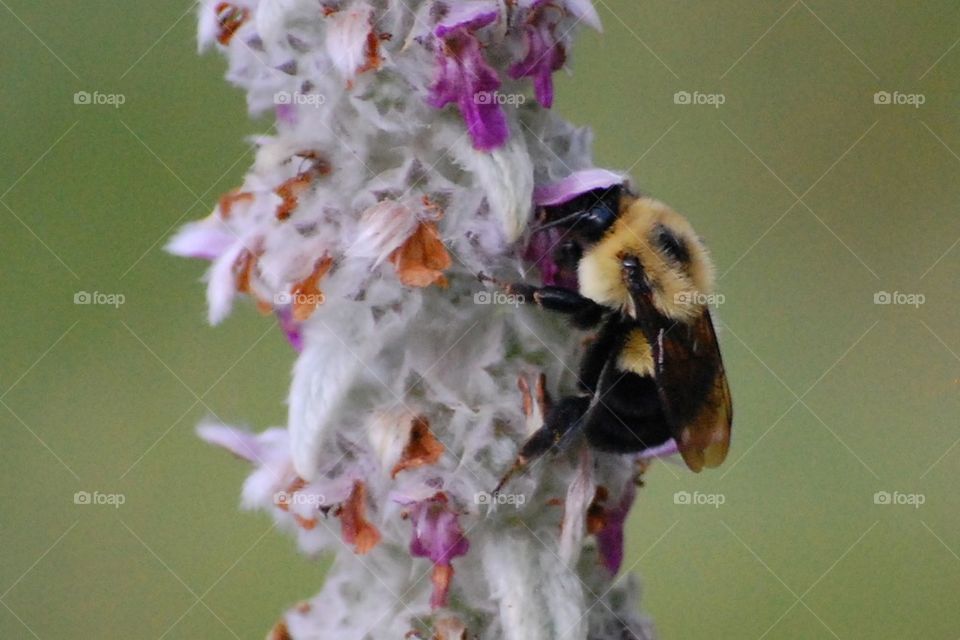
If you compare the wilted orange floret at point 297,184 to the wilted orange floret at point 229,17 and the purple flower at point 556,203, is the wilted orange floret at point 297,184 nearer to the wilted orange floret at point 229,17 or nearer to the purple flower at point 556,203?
the wilted orange floret at point 229,17

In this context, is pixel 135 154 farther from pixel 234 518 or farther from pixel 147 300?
pixel 234 518

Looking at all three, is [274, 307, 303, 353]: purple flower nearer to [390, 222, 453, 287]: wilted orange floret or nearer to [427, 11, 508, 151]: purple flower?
[390, 222, 453, 287]: wilted orange floret

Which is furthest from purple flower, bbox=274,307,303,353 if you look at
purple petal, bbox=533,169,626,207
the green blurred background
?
the green blurred background

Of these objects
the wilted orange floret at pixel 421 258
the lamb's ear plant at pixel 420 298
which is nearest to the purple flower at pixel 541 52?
the lamb's ear plant at pixel 420 298

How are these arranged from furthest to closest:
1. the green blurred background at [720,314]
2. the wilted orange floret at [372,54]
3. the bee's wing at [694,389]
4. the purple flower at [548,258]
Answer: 1. the green blurred background at [720,314]
2. the bee's wing at [694,389]
3. the purple flower at [548,258]
4. the wilted orange floret at [372,54]

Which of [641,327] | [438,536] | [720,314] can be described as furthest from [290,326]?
[720,314]

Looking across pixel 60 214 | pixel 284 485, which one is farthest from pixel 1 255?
pixel 284 485
